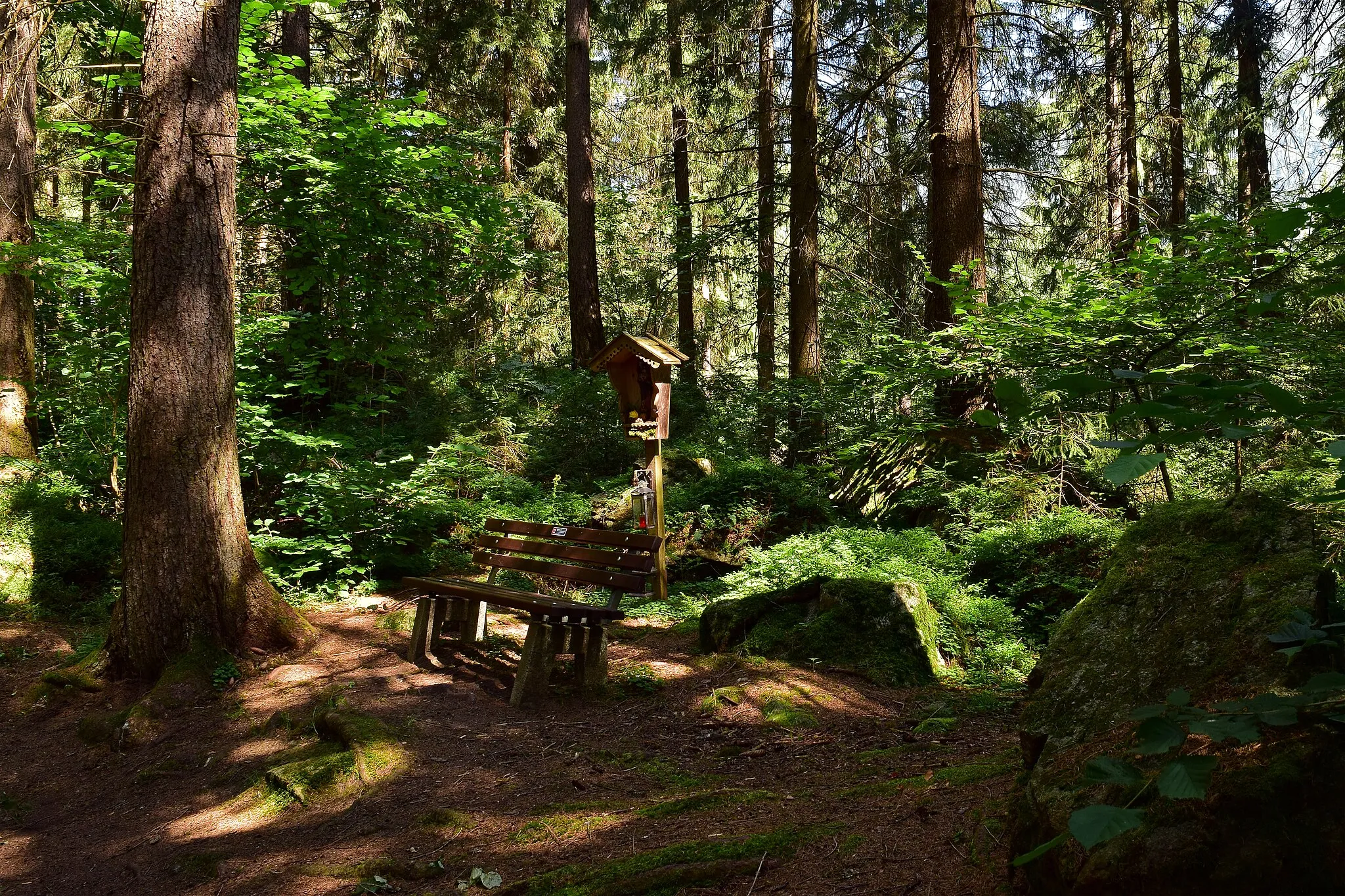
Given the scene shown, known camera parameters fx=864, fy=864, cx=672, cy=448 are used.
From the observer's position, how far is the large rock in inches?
73.8

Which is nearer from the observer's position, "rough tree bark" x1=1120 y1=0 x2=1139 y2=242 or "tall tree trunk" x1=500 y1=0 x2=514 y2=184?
"rough tree bark" x1=1120 y1=0 x2=1139 y2=242

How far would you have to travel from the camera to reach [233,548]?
682cm

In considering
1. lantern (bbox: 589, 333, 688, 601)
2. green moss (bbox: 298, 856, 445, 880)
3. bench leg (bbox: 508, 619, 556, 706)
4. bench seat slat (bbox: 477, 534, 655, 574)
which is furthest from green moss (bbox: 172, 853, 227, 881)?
lantern (bbox: 589, 333, 688, 601)

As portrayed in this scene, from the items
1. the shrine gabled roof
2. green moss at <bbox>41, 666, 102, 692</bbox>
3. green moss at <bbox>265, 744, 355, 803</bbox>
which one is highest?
the shrine gabled roof

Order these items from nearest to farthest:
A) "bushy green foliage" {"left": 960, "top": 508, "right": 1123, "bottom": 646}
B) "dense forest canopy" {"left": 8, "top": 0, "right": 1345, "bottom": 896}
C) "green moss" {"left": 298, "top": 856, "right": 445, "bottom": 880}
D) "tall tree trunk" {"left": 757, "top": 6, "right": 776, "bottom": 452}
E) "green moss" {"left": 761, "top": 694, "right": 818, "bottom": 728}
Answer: "dense forest canopy" {"left": 8, "top": 0, "right": 1345, "bottom": 896}, "green moss" {"left": 298, "top": 856, "right": 445, "bottom": 880}, "green moss" {"left": 761, "top": 694, "right": 818, "bottom": 728}, "bushy green foliage" {"left": 960, "top": 508, "right": 1123, "bottom": 646}, "tall tree trunk" {"left": 757, "top": 6, "right": 776, "bottom": 452}

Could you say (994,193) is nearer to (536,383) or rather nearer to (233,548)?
(536,383)

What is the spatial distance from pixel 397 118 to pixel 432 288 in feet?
6.80

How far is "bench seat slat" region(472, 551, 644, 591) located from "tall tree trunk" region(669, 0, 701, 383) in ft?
30.8

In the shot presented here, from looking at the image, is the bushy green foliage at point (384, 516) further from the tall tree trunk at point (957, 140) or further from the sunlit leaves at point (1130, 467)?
the sunlit leaves at point (1130, 467)

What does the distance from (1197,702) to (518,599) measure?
4.91 meters

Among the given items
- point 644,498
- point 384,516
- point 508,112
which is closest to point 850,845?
point 644,498

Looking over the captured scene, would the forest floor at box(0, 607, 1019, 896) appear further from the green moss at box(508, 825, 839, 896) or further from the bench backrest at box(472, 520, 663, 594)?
the bench backrest at box(472, 520, 663, 594)

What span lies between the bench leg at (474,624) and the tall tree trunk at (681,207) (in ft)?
32.7

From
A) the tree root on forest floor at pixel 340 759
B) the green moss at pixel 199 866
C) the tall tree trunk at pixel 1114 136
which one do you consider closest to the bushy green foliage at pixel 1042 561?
the tree root on forest floor at pixel 340 759
